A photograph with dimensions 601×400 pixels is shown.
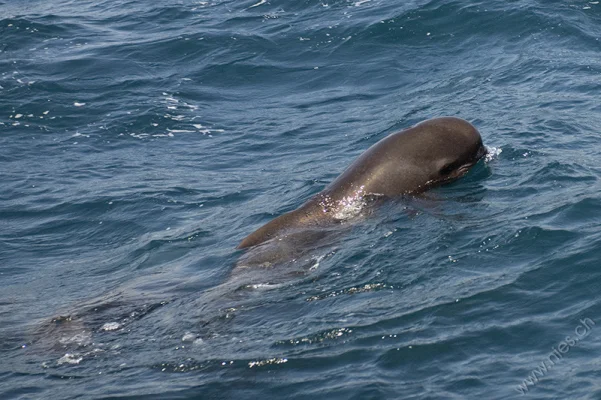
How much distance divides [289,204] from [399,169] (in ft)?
5.57

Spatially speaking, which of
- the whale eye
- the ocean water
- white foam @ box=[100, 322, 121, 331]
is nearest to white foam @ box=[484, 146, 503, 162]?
the ocean water

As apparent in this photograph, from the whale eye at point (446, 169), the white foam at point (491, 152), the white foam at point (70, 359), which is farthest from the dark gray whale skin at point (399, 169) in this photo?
the white foam at point (70, 359)

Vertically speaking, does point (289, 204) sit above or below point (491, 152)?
below

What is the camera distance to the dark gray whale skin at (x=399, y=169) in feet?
32.5

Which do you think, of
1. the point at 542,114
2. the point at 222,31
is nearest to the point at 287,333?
the point at 542,114

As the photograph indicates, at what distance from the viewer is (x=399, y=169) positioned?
10.4 metres

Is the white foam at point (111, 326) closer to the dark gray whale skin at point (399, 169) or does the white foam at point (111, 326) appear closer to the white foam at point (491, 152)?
the dark gray whale skin at point (399, 169)

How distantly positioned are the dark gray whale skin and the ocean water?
225 mm

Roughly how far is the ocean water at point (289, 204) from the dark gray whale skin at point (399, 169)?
225 millimetres

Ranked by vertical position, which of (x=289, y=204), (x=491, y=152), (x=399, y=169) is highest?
(x=399, y=169)

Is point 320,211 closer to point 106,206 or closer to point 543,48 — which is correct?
point 106,206

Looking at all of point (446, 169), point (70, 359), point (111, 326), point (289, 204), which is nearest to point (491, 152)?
point (446, 169)

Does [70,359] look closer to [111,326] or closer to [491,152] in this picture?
[111,326]

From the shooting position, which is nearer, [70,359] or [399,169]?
[70,359]
